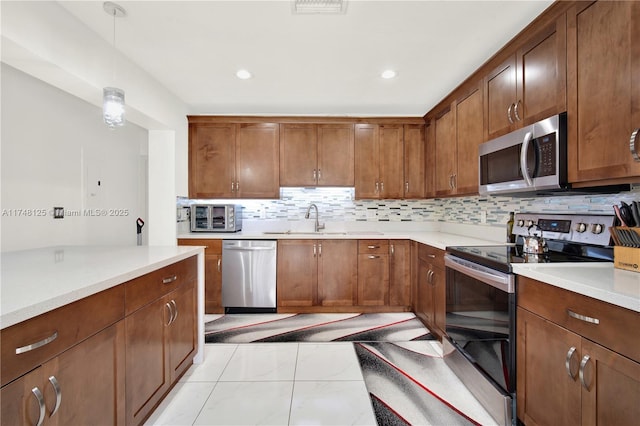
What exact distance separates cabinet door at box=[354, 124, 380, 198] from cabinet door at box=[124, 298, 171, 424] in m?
2.47

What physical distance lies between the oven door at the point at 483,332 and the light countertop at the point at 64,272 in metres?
1.83

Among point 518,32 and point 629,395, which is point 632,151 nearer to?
point 629,395

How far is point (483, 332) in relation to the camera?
1.71 metres

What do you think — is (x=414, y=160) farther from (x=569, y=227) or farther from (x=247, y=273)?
(x=247, y=273)

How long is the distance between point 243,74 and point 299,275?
2080 millimetres

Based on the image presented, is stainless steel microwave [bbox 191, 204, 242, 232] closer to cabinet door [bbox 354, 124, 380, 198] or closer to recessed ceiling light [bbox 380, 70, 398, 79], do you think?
cabinet door [bbox 354, 124, 380, 198]

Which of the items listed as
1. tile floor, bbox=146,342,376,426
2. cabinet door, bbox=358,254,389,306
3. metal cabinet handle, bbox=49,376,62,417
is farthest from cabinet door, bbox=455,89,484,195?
metal cabinet handle, bbox=49,376,62,417

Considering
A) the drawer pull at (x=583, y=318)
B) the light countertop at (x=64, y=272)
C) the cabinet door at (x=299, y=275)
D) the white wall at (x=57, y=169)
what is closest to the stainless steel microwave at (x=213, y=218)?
the cabinet door at (x=299, y=275)

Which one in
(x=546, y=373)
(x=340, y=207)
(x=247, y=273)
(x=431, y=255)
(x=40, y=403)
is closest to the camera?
(x=40, y=403)

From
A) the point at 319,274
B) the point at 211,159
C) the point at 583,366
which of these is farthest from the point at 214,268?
the point at 583,366

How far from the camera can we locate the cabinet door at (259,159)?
11.3ft

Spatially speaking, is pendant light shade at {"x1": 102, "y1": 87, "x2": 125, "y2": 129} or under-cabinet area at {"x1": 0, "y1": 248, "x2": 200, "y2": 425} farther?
pendant light shade at {"x1": 102, "y1": 87, "x2": 125, "y2": 129}

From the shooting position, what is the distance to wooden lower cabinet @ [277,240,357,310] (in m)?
3.21

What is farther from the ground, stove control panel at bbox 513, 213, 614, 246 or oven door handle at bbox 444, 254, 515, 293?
stove control panel at bbox 513, 213, 614, 246
